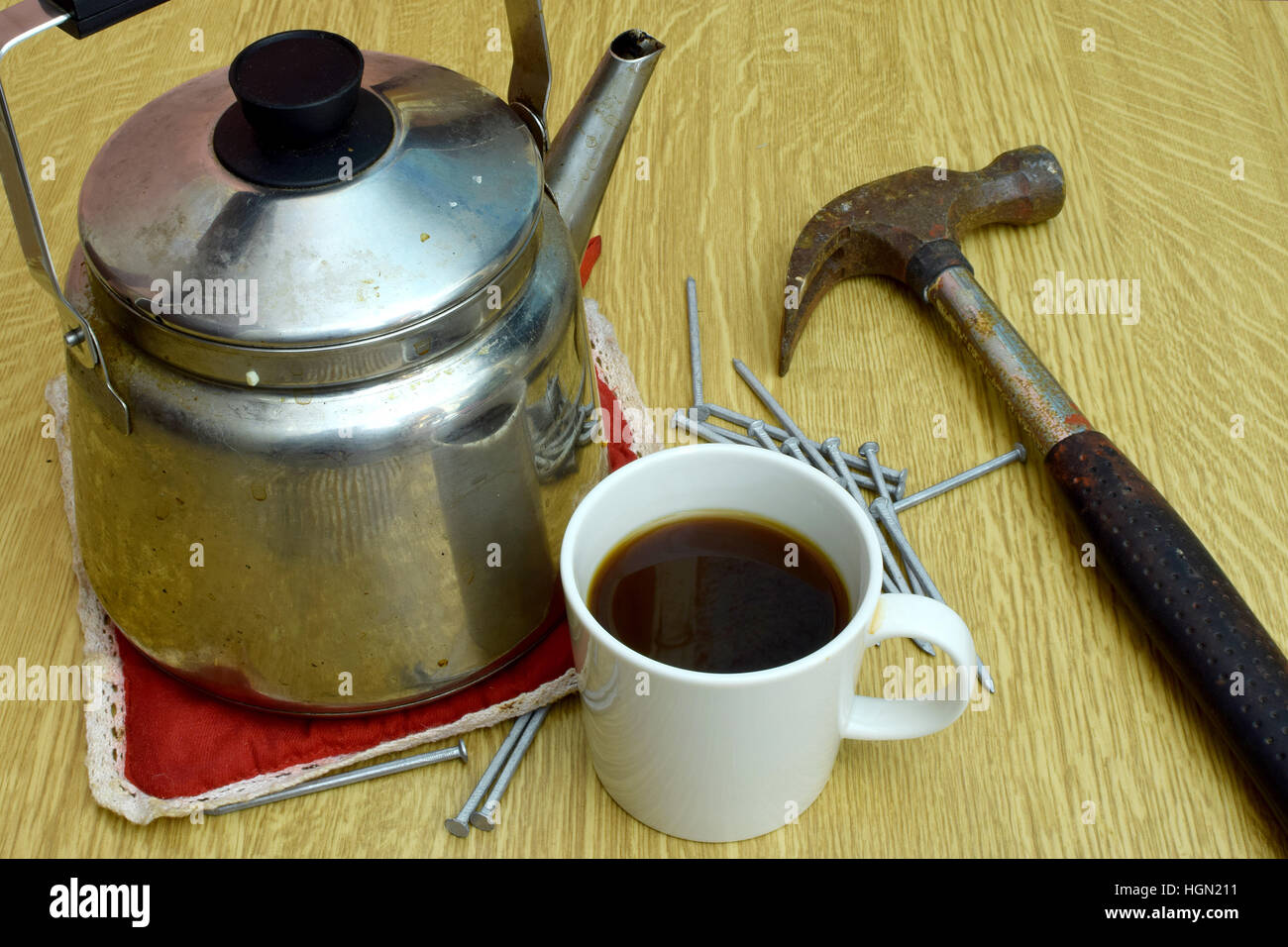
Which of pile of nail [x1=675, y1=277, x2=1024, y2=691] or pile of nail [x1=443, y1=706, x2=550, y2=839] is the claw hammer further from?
pile of nail [x1=443, y1=706, x2=550, y2=839]

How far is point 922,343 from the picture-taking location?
3.02ft

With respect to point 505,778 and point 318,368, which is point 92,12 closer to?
point 318,368

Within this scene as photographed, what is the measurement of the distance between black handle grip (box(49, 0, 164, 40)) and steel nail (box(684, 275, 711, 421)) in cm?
44

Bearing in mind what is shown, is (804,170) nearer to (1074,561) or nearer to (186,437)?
(1074,561)

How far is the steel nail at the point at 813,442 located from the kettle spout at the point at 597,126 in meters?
0.16

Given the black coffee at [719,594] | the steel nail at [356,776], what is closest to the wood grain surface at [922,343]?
the steel nail at [356,776]

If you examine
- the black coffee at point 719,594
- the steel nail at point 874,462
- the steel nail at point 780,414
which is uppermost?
the black coffee at point 719,594

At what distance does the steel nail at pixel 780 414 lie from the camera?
0.84 meters

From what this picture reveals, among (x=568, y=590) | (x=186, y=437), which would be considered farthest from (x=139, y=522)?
(x=568, y=590)

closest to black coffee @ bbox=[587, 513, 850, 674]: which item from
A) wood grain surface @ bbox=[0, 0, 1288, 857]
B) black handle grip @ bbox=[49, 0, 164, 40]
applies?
wood grain surface @ bbox=[0, 0, 1288, 857]

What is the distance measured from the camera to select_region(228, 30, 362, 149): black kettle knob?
563mm

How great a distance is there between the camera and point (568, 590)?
60 cm

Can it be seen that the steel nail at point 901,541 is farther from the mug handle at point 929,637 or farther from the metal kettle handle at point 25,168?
the metal kettle handle at point 25,168

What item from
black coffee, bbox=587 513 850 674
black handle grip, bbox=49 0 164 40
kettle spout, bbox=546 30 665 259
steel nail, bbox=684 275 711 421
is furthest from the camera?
steel nail, bbox=684 275 711 421
